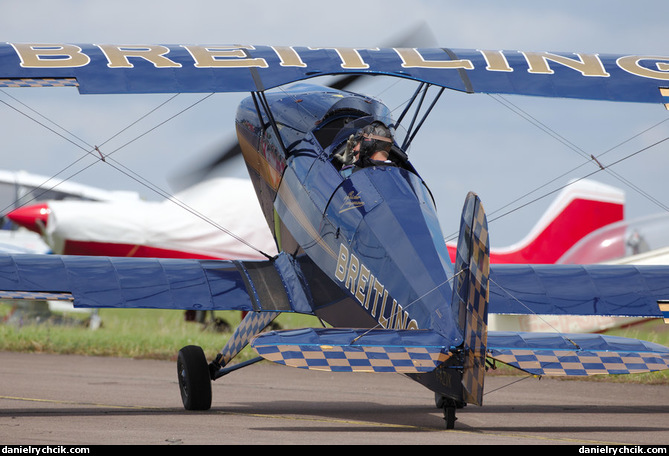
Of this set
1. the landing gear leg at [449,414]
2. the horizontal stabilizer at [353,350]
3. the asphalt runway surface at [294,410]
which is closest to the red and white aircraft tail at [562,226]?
the asphalt runway surface at [294,410]

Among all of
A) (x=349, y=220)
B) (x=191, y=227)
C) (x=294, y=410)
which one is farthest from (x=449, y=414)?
(x=191, y=227)

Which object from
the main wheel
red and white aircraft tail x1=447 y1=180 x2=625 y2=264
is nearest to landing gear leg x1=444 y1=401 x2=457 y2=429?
the main wheel

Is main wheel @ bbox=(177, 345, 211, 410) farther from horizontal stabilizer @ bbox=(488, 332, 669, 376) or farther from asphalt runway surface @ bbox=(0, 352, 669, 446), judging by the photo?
horizontal stabilizer @ bbox=(488, 332, 669, 376)

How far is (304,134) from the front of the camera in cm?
982

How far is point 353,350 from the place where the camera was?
252 inches

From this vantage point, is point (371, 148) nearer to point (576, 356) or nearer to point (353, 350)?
point (353, 350)

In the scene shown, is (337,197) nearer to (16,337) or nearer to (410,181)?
(410,181)

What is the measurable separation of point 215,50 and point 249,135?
1708 millimetres

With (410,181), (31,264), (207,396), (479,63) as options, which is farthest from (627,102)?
(31,264)

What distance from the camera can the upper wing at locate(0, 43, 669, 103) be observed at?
8.62 m

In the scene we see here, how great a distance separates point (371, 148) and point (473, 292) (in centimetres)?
223

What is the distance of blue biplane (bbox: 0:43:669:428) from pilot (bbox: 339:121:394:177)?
0.06ft

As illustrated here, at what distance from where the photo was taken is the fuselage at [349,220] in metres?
7.45
